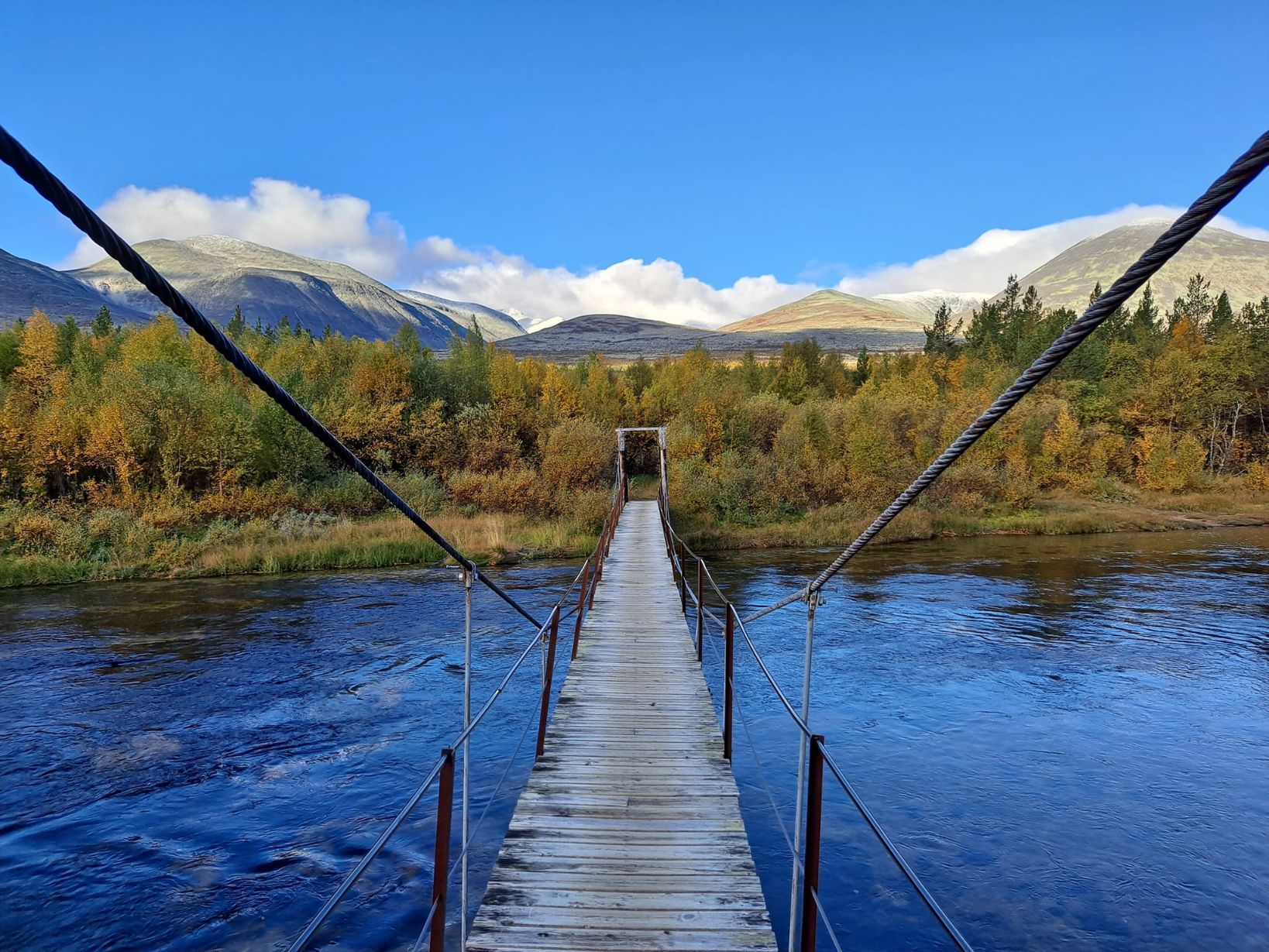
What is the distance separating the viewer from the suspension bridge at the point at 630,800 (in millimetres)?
1587

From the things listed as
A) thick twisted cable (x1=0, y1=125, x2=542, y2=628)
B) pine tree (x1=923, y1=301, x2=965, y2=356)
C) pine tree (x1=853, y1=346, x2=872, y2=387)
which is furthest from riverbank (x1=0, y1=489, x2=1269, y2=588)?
pine tree (x1=923, y1=301, x2=965, y2=356)

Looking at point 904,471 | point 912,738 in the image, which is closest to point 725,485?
point 904,471

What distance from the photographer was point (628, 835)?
4621 millimetres

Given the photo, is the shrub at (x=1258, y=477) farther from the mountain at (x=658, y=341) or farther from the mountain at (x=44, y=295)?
the mountain at (x=44, y=295)

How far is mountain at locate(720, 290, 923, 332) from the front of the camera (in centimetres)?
13475

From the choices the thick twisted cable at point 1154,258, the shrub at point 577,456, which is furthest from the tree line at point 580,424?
the thick twisted cable at point 1154,258

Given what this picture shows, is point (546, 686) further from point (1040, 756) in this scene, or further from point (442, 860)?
point (1040, 756)

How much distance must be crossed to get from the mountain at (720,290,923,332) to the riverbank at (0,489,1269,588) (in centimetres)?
9966

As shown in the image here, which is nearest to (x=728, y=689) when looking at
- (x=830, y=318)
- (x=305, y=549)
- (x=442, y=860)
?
(x=442, y=860)

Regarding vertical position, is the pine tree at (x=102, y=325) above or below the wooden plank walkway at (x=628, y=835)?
above

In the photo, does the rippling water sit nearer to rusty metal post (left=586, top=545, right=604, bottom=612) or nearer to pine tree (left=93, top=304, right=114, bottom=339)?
rusty metal post (left=586, top=545, right=604, bottom=612)

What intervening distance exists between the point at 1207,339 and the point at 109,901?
5719 cm

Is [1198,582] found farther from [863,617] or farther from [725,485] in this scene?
[725,485]

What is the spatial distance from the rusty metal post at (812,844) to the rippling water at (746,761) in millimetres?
2891
